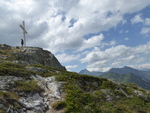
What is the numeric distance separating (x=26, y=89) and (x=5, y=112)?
5361mm

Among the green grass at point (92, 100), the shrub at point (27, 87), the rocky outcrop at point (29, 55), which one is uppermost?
the rocky outcrop at point (29, 55)

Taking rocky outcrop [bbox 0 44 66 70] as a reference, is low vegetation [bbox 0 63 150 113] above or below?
below

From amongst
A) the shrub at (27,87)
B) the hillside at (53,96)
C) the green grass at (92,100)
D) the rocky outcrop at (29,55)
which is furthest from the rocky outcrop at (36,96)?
the rocky outcrop at (29,55)

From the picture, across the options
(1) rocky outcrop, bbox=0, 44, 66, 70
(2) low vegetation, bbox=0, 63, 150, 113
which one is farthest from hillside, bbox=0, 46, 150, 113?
(1) rocky outcrop, bbox=0, 44, 66, 70

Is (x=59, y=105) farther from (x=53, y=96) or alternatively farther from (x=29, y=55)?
(x=29, y=55)

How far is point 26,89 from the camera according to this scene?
17.1 metres

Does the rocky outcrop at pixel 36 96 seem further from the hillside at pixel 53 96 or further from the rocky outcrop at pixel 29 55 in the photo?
the rocky outcrop at pixel 29 55

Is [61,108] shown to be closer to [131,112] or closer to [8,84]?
[8,84]

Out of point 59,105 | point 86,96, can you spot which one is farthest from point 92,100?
point 59,105

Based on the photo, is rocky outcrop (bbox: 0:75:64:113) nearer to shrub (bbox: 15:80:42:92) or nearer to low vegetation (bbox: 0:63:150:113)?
shrub (bbox: 15:80:42:92)

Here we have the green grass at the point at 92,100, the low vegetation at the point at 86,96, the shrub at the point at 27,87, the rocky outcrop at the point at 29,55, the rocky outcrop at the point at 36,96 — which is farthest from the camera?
the rocky outcrop at the point at 29,55

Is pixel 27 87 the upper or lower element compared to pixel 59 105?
upper

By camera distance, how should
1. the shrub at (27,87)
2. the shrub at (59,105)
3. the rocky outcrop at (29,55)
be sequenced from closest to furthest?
the shrub at (59,105) < the shrub at (27,87) < the rocky outcrop at (29,55)

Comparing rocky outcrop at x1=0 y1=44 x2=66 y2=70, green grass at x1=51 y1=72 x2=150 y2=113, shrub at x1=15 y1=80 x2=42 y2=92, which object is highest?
rocky outcrop at x1=0 y1=44 x2=66 y2=70
